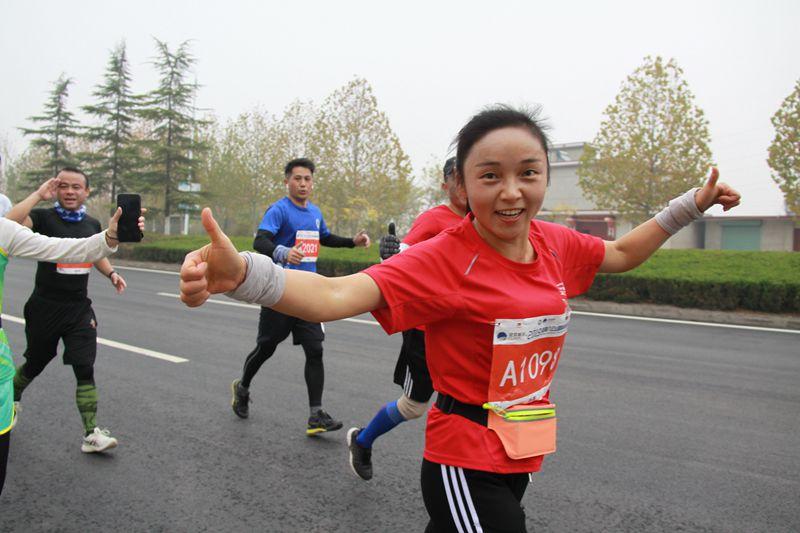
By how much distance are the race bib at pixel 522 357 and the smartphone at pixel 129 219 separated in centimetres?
190

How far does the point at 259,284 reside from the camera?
5.03ft

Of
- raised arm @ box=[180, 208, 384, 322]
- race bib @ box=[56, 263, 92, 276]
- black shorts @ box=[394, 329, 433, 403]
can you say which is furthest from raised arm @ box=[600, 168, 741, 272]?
race bib @ box=[56, 263, 92, 276]

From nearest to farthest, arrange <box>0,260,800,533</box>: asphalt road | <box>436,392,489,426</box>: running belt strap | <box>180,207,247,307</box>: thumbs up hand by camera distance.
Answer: <box>180,207,247,307</box>: thumbs up hand → <box>436,392,489,426</box>: running belt strap → <box>0,260,800,533</box>: asphalt road

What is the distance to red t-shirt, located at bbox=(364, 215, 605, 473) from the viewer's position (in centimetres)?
179

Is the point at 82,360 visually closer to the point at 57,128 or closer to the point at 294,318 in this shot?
the point at 294,318

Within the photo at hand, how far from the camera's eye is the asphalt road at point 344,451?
3496 mm

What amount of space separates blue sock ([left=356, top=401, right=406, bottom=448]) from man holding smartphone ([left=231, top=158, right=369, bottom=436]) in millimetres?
883

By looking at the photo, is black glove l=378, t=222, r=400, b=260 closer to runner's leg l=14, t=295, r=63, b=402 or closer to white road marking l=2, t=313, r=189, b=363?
runner's leg l=14, t=295, r=63, b=402

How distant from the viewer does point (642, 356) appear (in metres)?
8.21

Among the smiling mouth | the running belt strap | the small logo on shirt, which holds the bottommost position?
the running belt strap

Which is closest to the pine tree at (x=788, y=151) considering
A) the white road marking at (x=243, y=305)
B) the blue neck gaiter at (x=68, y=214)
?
the white road marking at (x=243, y=305)

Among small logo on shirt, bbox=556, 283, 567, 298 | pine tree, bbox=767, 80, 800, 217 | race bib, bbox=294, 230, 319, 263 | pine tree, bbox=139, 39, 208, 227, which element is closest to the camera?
small logo on shirt, bbox=556, 283, 567, 298

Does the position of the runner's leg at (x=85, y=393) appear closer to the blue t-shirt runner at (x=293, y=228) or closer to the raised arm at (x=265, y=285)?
the blue t-shirt runner at (x=293, y=228)

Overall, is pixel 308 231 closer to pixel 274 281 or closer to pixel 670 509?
pixel 670 509
